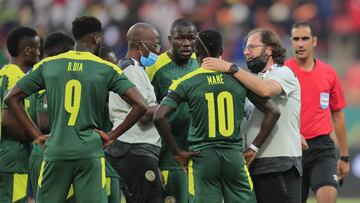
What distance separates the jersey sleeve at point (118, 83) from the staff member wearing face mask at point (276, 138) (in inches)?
51.5

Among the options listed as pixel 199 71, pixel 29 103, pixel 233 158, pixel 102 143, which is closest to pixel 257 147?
pixel 233 158

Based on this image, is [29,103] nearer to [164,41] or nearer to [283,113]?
[283,113]

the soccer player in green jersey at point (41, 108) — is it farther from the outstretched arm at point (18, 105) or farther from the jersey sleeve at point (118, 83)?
the jersey sleeve at point (118, 83)

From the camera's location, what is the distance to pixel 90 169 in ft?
26.4

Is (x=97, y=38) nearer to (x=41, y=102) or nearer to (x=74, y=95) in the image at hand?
(x=74, y=95)

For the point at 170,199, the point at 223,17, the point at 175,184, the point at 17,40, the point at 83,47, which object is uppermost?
the point at 223,17

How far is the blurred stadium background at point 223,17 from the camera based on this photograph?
1950cm

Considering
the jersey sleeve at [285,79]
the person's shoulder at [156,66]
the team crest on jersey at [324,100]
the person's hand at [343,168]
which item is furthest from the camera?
the person's hand at [343,168]

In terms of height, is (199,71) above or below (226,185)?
above

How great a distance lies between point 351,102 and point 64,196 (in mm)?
11448

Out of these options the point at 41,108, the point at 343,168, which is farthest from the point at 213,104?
the point at 343,168

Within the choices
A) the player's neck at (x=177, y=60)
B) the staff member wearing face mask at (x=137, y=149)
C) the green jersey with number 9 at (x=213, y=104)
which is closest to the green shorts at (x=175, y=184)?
the staff member wearing face mask at (x=137, y=149)

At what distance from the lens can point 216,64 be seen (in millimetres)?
8188

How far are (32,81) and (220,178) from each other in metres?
1.89
